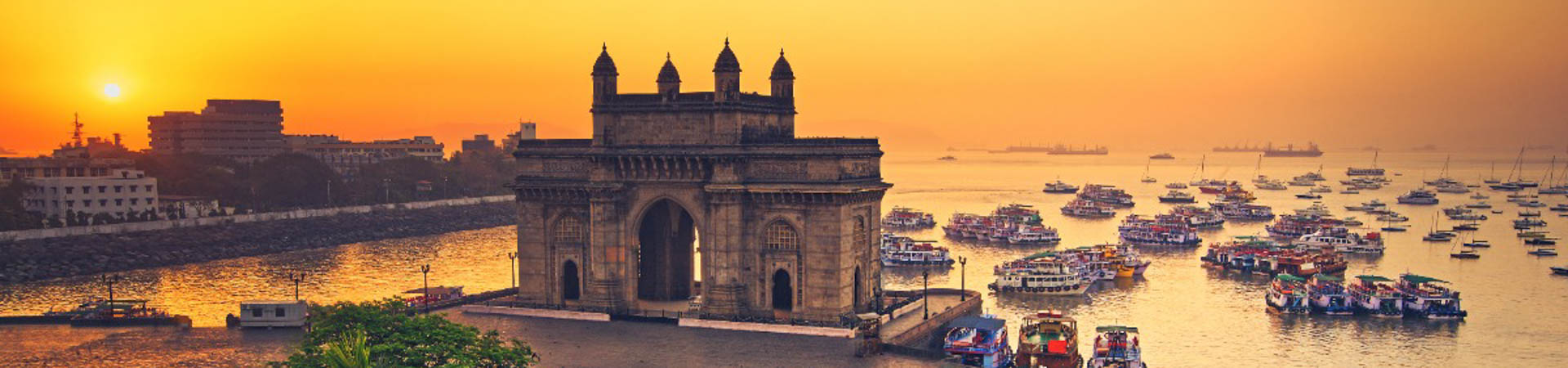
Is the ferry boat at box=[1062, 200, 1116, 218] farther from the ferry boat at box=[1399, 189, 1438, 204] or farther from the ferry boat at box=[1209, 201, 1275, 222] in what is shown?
the ferry boat at box=[1399, 189, 1438, 204]

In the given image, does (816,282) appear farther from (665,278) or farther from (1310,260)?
(1310,260)

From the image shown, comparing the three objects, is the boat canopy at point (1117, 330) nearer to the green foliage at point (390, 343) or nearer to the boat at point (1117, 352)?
the boat at point (1117, 352)

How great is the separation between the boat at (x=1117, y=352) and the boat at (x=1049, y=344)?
2.90ft

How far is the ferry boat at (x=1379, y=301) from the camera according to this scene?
237 feet

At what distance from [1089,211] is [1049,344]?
127m

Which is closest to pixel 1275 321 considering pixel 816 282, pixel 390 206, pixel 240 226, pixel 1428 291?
pixel 1428 291

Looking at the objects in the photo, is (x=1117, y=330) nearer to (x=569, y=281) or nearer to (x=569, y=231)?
(x=569, y=281)

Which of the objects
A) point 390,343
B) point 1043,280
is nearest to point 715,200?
point 390,343

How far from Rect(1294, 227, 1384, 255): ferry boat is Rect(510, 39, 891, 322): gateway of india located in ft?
232

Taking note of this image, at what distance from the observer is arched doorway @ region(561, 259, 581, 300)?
56406 mm

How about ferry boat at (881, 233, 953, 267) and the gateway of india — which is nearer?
the gateway of india

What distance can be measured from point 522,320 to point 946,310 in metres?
18.5

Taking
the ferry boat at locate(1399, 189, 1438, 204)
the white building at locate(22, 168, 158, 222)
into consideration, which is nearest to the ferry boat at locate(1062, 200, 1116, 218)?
the ferry boat at locate(1399, 189, 1438, 204)

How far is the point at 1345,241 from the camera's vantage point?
111750mm
